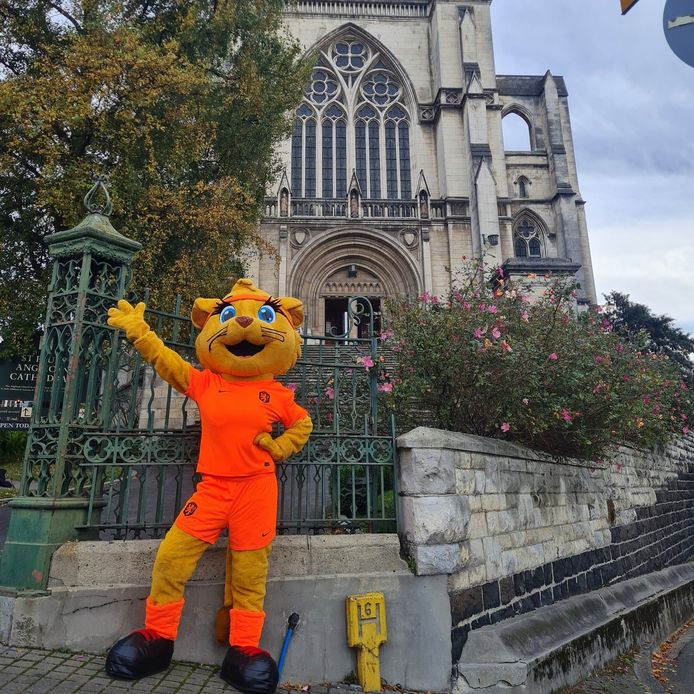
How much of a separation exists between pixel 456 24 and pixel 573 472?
20648 mm

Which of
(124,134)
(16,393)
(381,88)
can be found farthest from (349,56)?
(16,393)

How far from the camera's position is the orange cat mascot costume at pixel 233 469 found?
2.90m

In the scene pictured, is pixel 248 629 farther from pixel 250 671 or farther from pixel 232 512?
pixel 232 512

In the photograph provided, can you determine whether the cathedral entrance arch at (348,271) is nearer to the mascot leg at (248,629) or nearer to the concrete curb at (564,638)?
the concrete curb at (564,638)

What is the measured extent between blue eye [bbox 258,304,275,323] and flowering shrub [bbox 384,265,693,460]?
7.44 ft

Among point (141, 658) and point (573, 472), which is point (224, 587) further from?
point (573, 472)

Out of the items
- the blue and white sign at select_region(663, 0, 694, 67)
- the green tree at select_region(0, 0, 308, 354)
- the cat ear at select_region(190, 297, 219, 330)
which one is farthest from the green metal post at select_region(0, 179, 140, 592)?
the green tree at select_region(0, 0, 308, 354)

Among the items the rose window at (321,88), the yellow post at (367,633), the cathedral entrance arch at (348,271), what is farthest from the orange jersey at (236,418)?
the rose window at (321,88)

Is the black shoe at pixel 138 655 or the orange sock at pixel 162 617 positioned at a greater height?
the orange sock at pixel 162 617

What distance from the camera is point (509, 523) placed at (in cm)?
466

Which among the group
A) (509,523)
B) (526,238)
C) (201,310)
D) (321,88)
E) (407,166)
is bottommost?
(509,523)

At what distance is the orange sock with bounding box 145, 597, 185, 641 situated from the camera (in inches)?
115

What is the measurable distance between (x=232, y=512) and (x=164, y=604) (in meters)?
0.59

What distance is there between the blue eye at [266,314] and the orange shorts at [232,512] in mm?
942
